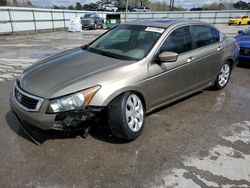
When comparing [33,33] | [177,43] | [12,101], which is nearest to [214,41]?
[177,43]

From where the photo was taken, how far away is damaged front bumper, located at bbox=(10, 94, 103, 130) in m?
2.73

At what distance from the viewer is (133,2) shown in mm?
78750

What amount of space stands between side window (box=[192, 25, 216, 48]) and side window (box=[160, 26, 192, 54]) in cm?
21

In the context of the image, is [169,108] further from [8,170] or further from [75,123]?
[8,170]

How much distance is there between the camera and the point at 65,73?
123 inches

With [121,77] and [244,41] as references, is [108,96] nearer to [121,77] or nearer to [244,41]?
[121,77]

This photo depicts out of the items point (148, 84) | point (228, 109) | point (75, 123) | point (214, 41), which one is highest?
point (214, 41)

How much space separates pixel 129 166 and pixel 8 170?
1.36m

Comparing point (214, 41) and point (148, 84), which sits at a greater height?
point (214, 41)

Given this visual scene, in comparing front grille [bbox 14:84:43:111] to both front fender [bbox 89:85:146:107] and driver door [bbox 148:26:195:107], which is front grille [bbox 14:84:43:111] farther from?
driver door [bbox 148:26:195:107]

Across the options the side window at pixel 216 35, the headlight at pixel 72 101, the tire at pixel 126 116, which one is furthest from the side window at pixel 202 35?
the headlight at pixel 72 101

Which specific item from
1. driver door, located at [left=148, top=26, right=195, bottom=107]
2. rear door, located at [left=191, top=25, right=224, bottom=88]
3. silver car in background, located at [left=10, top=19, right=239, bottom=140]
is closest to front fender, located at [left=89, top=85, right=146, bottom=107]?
silver car in background, located at [left=10, top=19, right=239, bottom=140]

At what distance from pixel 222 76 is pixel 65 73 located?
12.0 ft

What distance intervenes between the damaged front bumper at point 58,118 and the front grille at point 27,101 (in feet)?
0.17
